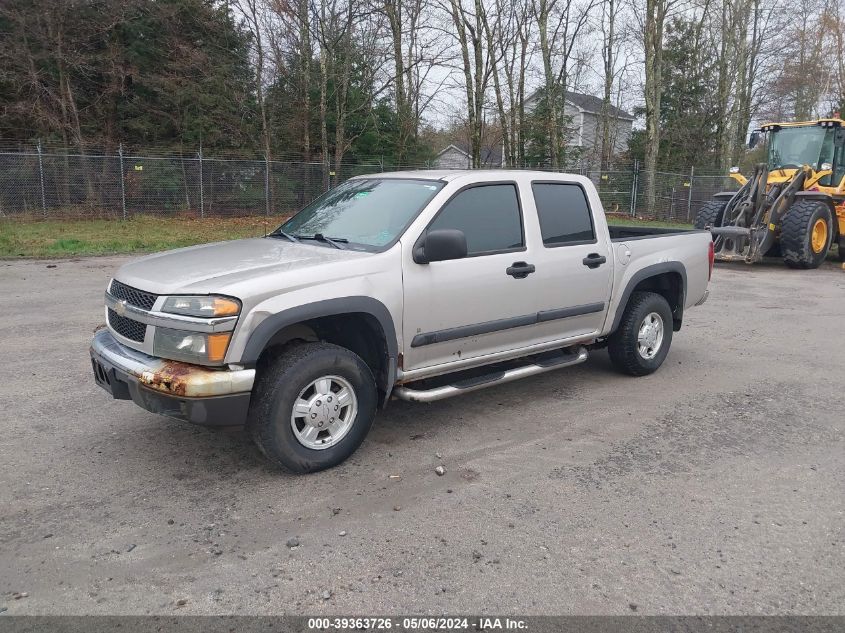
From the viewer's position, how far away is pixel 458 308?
4680 millimetres

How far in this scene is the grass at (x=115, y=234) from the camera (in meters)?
15.3

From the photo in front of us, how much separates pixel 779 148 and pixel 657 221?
11197 mm

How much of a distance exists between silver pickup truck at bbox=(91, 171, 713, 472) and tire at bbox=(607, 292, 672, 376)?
29mm

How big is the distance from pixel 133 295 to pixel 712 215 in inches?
563

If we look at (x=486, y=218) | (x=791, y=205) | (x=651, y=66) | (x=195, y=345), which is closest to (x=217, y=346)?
(x=195, y=345)

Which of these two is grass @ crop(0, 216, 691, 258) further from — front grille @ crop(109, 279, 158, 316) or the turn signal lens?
the turn signal lens

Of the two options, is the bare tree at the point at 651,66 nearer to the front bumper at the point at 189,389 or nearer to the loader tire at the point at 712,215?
the loader tire at the point at 712,215

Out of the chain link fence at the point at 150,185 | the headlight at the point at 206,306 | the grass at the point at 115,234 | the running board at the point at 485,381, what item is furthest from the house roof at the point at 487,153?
the headlight at the point at 206,306

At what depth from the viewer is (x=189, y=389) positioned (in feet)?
12.0

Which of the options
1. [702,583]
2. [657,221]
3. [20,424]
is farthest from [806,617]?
[657,221]

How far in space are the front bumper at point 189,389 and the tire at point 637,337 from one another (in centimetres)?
369

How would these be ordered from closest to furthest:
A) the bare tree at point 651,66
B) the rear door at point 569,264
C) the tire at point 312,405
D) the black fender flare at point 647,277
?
the tire at point 312,405 < the rear door at point 569,264 < the black fender flare at point 647,277 < the bare tree at point 651,66

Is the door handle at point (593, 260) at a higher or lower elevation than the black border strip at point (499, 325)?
higher

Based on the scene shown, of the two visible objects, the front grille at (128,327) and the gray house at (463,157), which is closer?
the front grille at (128,327)
